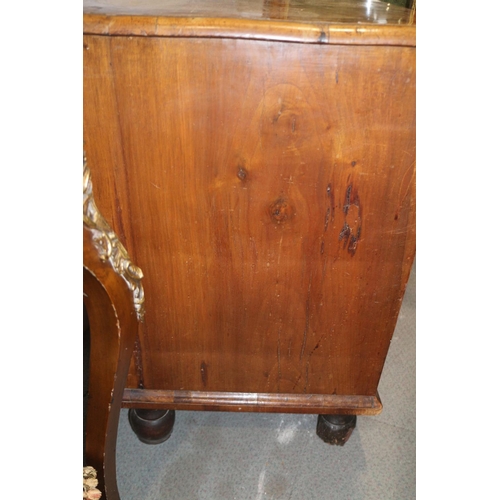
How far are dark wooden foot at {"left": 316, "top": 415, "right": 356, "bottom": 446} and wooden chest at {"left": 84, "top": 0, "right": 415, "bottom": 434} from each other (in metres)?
0.13

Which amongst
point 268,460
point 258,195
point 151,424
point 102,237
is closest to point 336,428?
point 268,460

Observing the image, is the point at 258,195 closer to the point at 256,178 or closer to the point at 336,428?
the point at 256,178

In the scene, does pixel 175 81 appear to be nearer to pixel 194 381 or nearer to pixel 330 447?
pixel 194 381

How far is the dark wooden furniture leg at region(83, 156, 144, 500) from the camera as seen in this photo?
0.43 meters

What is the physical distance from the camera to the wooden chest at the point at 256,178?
56 cm

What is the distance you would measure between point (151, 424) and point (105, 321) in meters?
0.52

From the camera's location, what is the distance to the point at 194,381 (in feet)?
2.77

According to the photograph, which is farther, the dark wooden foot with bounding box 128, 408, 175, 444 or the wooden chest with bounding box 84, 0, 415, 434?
the dark wooden foot with bounding box 128, 408, 175, 444

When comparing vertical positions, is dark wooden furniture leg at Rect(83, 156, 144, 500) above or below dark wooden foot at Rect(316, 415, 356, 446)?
above

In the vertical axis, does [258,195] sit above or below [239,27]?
below

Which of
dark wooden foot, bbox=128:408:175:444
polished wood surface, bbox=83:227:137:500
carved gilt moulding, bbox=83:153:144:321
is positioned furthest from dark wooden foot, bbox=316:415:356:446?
carved gilt moulding, bbox=83:153:144:321

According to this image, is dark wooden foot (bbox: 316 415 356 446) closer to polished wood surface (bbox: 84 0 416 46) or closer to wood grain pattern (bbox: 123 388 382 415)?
wood grain pattern (bbox: 123 388 382 415)

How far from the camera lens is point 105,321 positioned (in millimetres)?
488
